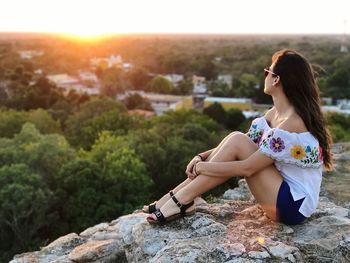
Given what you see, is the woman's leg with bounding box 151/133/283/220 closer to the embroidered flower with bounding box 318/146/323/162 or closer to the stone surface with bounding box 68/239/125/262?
the embroidered flower with bounding box 318/146/323/162

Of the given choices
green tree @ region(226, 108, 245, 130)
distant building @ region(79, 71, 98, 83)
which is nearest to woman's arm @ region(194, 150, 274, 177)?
green tree @ region(226, 108, 245, 130)

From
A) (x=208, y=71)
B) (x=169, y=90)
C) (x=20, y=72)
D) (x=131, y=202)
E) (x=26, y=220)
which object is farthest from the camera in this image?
(x=208, y=71)

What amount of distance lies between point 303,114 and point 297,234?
3.19 ft

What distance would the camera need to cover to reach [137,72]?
57156 mm

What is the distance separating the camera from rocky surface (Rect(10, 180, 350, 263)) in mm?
3529

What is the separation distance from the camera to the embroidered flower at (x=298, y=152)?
3664 millimetres

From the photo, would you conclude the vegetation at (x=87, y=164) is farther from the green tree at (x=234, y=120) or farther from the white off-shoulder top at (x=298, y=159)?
the white off-shoulder top at (x=298, y=159)

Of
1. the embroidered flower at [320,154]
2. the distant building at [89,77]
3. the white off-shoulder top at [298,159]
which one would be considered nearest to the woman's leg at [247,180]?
the white off-shoulder top at [298,159]

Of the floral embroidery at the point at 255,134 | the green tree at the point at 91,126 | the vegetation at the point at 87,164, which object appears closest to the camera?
the floral embroidery at the point at 255,134

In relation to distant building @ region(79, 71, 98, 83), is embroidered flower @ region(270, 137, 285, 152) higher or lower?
higher

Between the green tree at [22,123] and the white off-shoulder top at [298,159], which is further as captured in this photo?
the green tree at [22,123]

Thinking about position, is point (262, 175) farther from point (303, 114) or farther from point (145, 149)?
point (145, 149)

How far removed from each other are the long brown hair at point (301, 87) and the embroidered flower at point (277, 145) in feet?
0.88

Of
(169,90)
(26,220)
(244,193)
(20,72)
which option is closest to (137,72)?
(169,90)
